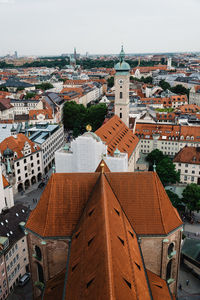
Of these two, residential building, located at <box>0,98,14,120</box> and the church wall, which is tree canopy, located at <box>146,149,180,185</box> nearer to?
the church wall

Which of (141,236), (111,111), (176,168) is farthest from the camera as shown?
(111,111)

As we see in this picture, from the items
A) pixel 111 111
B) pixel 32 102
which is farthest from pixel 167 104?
pixel 32 102

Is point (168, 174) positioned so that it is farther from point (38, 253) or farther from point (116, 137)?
point (38, 253)

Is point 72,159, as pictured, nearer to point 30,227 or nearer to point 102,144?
point 102,144

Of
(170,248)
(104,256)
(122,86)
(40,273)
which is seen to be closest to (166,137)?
(122,86)

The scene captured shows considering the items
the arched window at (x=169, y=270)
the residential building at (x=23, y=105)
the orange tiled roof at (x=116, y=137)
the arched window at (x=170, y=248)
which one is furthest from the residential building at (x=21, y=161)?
the residential building at (x=23, y=105)

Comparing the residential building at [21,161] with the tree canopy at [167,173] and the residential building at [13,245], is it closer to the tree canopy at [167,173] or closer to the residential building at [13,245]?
the residential building at [13,245]
